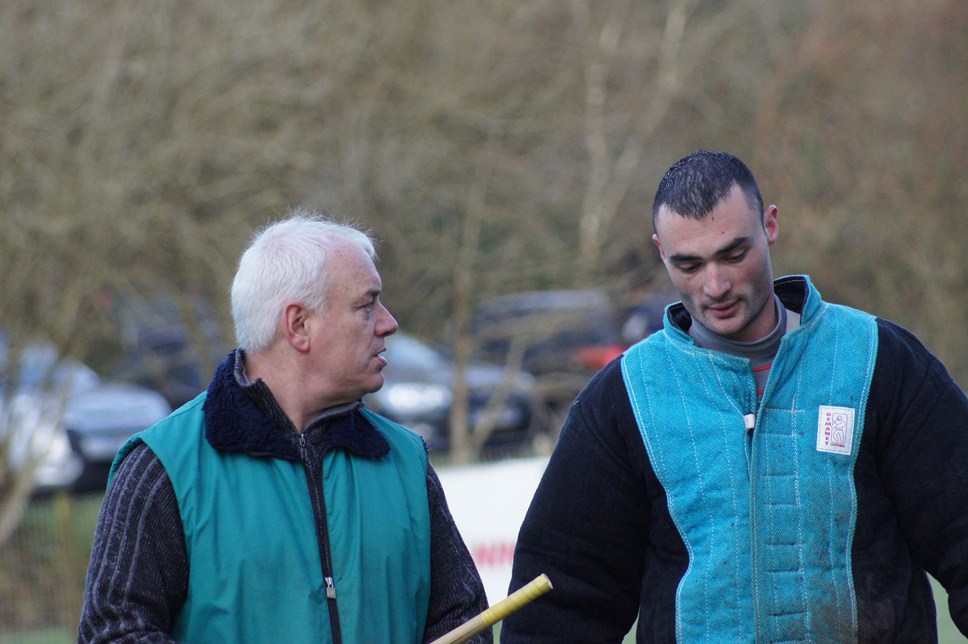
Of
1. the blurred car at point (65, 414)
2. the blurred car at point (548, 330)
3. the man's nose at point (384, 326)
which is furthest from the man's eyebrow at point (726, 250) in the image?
the blurred car at point (548, 330)

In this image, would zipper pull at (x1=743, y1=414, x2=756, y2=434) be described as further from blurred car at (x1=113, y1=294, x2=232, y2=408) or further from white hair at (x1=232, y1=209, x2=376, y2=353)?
blurred car at (x1=113, y1=294, x2=232, y2=408)

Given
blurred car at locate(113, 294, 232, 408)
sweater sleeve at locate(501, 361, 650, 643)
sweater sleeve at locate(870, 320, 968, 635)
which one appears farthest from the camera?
blurred car at locate(113, 294, 232, 408)

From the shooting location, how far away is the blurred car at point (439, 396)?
1286 centimetres

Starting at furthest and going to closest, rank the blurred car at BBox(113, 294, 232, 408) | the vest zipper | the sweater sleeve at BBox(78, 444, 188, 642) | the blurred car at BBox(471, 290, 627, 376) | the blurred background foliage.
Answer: the blurred car at BBox(471, 290, 627, 376), the blurred car at BBox(113, 294, 232, 408), the blurred background foliage, the vest zipper, the sweater sleeve at BBox(78, 444, 188, 642)

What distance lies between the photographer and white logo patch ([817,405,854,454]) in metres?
2.94

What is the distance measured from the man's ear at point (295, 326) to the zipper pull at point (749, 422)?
3.08 feet

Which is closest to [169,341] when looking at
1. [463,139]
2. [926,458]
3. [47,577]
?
[47,577]

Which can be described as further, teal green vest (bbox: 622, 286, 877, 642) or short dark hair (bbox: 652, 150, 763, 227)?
short dark hair (bbox: 652, 150, 763, 227)

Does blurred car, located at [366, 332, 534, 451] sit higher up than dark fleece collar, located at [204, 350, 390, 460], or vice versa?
dark fleece collar, located at [204, 350, 390, 460]

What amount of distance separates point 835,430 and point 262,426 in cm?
120

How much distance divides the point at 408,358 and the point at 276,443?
1101 centimetres

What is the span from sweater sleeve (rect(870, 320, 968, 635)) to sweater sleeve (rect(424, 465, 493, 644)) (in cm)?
92

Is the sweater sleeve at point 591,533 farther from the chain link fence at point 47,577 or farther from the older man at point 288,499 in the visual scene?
the chain link fence at point 47,577

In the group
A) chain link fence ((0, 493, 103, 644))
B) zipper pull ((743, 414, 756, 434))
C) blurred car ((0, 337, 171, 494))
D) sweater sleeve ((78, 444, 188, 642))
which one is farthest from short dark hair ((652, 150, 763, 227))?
chain link fence ((0, 493, 103, 644))
